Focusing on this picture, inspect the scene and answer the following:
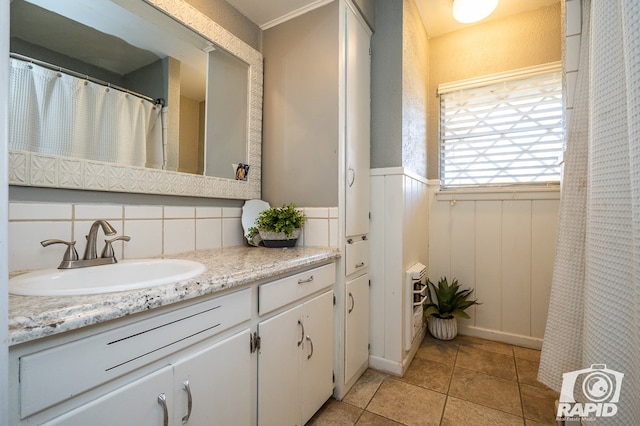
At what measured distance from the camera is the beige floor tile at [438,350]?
1.93 m

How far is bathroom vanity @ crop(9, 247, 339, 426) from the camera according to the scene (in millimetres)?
517

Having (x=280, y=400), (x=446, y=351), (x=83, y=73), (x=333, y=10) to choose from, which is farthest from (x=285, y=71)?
(x=446, y=351)

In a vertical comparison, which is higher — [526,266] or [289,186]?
[289,186]

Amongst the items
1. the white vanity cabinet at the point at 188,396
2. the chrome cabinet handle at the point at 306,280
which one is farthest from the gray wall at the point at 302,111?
the white vanity cabinet at the point at 188,396

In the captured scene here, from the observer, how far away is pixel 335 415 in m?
1.38

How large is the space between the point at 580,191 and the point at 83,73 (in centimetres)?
202

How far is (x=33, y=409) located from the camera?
19.5 inches

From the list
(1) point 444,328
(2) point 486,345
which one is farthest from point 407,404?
(2) point 486,345

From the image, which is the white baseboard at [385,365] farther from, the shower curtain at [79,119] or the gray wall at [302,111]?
the shower curtain at [79,119]

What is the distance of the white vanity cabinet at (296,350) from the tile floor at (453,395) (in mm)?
203

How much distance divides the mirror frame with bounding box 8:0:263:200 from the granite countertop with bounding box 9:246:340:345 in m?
0.45

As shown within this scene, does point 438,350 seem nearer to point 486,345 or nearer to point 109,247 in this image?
point 486,345

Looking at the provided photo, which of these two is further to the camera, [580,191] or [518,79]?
[518,79]

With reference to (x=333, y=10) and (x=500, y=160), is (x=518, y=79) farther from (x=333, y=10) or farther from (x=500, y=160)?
(x=333, y=10)
